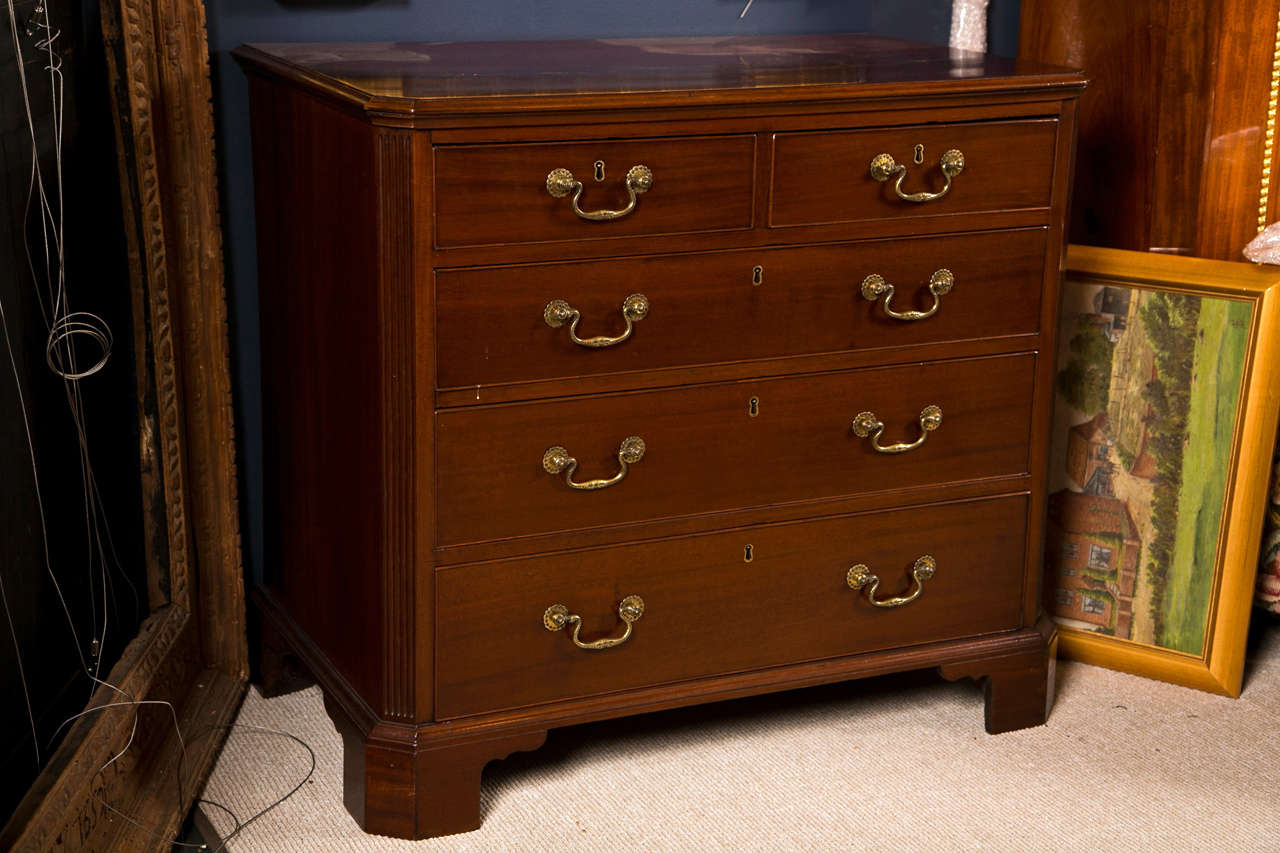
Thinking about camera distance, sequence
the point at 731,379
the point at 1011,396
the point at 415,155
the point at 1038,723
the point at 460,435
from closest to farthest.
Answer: the point at 415,155 → the point at 460,435 → the point at 731,379 → the point at 1011,396 → the point at 1038,723

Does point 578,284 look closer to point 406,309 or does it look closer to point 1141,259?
point 406,309

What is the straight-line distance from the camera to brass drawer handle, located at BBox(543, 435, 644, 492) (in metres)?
1.83

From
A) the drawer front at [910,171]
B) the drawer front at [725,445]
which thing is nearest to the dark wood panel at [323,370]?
the drawer front at [725,445]

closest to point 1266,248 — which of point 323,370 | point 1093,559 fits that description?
point 1093,559

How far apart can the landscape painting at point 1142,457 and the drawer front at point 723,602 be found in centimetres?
30

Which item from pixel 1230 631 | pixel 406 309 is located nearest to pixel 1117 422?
pixel 1230 631

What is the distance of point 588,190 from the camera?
1.76 meters

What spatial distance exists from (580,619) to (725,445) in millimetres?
284

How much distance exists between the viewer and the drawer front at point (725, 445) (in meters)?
1.81

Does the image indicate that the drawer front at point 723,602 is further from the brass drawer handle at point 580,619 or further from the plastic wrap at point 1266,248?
the plastic wrap at point 1266,248

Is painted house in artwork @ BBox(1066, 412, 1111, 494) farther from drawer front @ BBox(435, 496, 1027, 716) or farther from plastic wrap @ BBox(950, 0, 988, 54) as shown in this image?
plastic wrap @ BBox(950, 0, 988, 54)

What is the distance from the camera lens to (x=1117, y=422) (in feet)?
7.70

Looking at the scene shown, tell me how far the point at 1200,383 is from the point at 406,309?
48.5 inches

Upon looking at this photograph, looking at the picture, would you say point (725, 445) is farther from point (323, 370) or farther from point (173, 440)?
point (173, 440)
